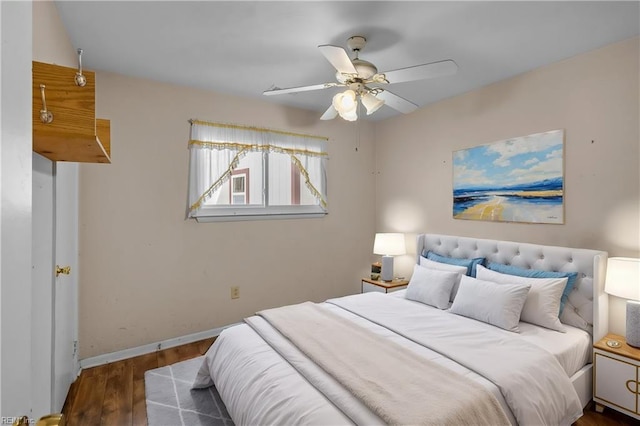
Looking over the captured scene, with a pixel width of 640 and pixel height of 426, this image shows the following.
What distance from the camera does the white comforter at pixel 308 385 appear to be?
1490 mm

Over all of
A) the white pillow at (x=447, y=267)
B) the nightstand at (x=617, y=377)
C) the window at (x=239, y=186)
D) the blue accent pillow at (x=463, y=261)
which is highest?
the window at (x=239, y=186)

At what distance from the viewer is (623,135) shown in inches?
93.1

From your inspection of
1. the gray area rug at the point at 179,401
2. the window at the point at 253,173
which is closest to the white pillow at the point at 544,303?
the gray area rug at the point at 179,401

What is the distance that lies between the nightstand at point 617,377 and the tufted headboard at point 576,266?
151 millimetres

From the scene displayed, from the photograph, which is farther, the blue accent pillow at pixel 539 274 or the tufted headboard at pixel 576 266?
the blue accent pillow at pixel 539 274

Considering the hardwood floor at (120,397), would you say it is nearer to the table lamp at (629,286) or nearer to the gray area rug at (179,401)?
the gray area rug at (179,401)

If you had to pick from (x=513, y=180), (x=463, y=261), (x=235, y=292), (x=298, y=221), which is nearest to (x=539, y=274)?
(x=463, y=261)

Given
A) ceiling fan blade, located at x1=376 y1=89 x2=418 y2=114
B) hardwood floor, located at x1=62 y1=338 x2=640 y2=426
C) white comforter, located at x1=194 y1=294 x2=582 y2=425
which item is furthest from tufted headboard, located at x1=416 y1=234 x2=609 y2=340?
ceiling fan blade, located at x1=376 y1=89 x2=418 y2=114

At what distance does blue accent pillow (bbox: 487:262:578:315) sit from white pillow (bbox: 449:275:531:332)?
27cm

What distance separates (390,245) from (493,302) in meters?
1.54

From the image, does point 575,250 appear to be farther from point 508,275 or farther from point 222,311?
point 222,311

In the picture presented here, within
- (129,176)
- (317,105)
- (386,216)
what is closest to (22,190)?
(129,176)

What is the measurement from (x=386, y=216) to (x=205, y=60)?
2770 millimetres

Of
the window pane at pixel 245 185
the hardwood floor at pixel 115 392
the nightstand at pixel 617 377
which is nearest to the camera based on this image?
the nightstand at pixel 617 377
